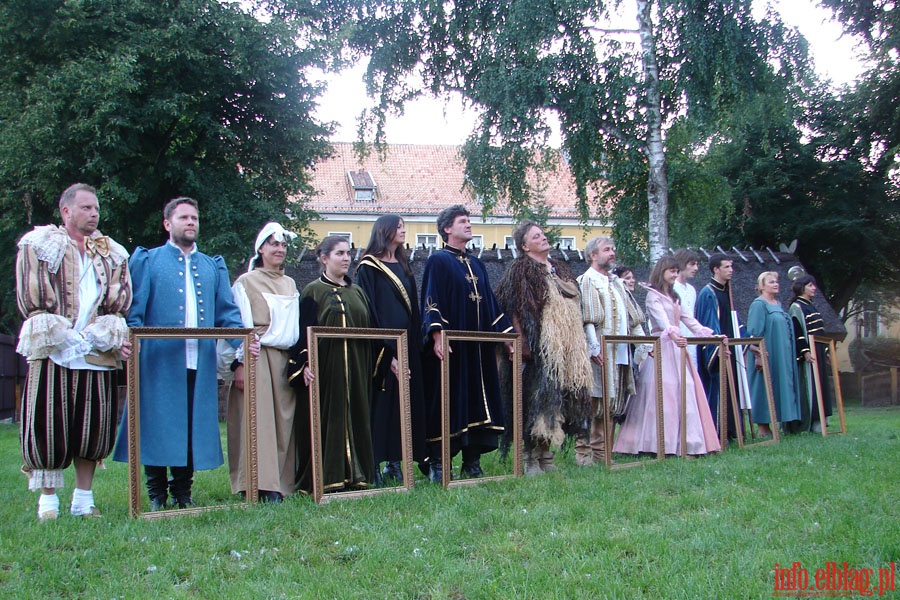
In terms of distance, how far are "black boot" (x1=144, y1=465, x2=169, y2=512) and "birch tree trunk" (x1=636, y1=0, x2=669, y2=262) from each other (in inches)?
550

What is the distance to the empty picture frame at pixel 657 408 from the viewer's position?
288 inches

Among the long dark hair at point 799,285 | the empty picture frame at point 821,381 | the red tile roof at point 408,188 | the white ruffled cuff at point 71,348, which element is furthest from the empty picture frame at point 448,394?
the red tile roof at point 408,188

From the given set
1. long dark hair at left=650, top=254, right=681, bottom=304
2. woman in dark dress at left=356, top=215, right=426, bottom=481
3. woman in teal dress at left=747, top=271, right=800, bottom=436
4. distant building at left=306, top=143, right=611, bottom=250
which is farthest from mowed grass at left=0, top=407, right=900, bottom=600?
distant building at left=306, top=143, right=611, bottom=250

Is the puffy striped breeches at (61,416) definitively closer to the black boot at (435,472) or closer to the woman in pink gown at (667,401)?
the black boot at (435,472)

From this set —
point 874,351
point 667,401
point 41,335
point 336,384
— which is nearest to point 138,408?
point 41,335

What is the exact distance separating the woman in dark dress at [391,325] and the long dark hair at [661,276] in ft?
9.54

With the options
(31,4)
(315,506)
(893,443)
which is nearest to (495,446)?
(315,506)

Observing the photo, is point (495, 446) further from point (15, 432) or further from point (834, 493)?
point (15, 432)

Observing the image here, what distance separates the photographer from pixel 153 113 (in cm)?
1736

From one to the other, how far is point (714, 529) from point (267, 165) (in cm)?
1681

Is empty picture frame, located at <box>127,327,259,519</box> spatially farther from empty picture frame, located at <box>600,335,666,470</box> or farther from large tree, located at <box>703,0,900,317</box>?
large tree, located at <box>703,0,900,317</box>

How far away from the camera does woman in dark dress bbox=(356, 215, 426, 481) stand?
21.8 ft

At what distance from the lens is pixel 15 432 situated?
15.8m

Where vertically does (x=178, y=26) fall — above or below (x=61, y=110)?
above
